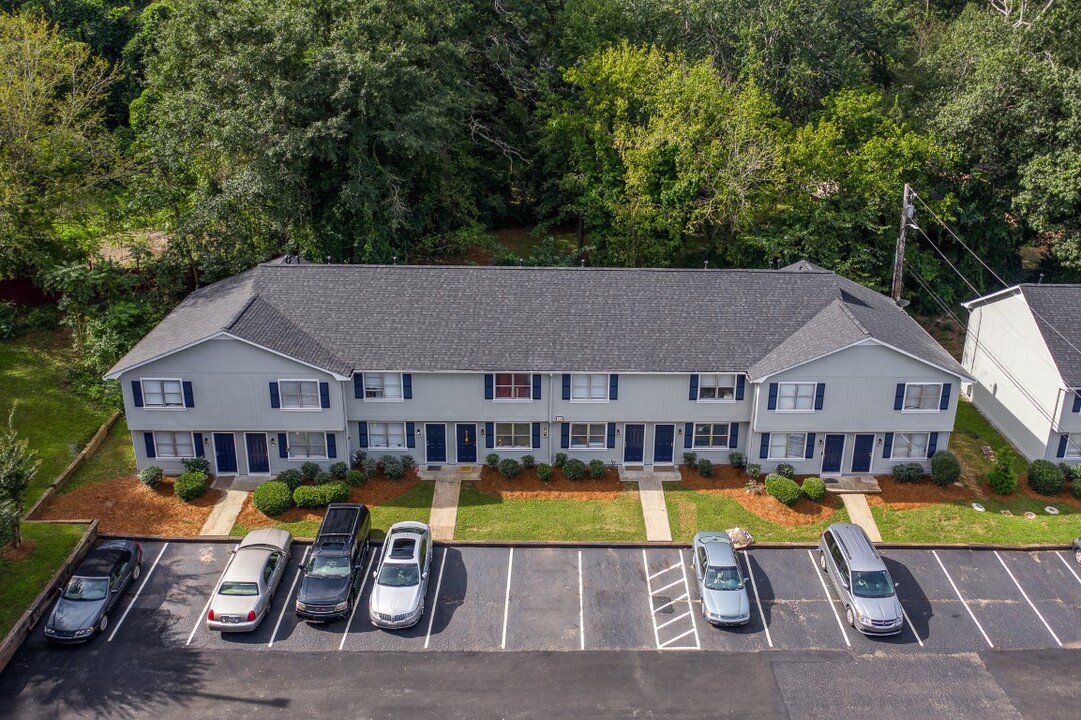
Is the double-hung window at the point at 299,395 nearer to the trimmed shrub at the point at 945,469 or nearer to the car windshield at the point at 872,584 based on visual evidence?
the car windshield at the point at 872,584

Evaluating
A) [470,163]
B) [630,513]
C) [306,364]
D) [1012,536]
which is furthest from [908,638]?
[470,163]

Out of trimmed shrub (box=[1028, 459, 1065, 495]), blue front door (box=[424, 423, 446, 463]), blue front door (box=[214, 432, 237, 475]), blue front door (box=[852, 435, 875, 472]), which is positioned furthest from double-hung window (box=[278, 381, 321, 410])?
trimmed shrub (box=[1028, 459, 1065, 495])

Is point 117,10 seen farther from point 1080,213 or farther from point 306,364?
point 1080,213

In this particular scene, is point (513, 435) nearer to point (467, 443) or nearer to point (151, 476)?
point (467, 443)

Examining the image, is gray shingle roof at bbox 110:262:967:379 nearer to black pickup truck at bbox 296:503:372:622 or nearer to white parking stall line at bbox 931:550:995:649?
black pickup truck at bbox 296:503:372:622

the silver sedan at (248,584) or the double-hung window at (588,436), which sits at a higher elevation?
the double-hung window at (588,436)

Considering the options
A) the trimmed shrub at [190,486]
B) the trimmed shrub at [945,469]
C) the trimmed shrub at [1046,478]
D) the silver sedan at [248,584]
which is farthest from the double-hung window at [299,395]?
the trimmed shrub at [1046,478]
